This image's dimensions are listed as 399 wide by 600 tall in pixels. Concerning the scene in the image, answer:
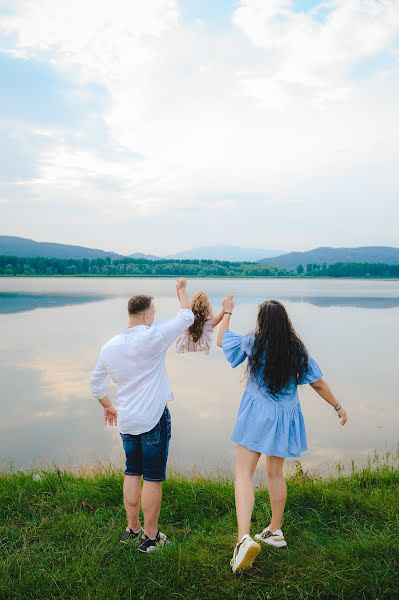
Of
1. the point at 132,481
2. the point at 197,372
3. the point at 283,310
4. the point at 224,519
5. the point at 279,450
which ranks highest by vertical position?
the point at 283,310

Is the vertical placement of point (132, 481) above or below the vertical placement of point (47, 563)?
above

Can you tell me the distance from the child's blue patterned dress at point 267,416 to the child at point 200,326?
33cm

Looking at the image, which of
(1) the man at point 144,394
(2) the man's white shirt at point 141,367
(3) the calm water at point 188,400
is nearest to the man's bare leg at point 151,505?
(1) the man at point 144,394

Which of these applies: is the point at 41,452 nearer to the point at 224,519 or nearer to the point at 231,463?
the point at 231,463

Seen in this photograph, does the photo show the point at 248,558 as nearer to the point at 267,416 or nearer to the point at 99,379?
the point at 267,416

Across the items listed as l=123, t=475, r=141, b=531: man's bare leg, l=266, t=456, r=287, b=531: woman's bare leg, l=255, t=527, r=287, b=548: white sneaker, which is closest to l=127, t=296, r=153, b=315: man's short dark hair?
l=123, t=475, r=141, b=531: man's bare leg

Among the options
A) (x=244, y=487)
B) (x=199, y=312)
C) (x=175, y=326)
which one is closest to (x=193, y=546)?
(x=244, y=487)

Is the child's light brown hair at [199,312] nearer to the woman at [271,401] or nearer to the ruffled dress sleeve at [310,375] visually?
the woman at [271,401]

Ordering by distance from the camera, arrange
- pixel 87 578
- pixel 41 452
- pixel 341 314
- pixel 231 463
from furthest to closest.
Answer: pixel 341 314
pixel 41 452
pixel 231 463
pixel 87 578

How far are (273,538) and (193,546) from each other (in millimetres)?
541

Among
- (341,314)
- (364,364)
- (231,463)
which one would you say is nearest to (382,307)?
(341,314)

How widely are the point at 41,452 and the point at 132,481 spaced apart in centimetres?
435

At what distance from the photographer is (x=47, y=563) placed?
3.29 meters

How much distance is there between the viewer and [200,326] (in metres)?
3.89
